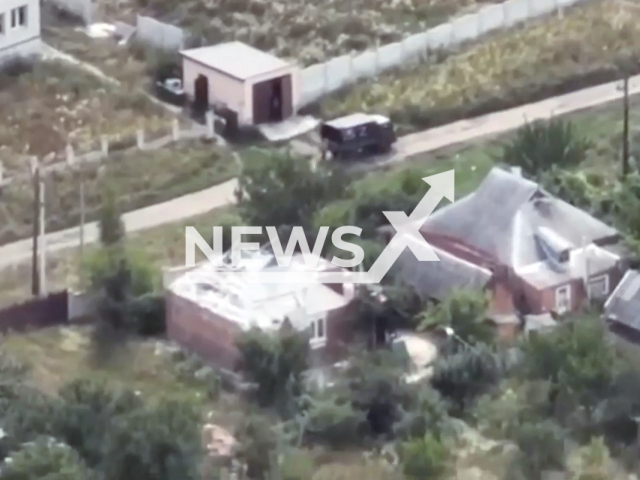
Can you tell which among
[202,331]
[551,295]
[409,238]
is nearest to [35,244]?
[202,331]

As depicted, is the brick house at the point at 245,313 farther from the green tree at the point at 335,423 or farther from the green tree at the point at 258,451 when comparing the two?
the green tree at the point at 258,451

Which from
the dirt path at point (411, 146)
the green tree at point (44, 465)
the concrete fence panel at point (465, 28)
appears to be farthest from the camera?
the concrete fence panel at point (465, 28)

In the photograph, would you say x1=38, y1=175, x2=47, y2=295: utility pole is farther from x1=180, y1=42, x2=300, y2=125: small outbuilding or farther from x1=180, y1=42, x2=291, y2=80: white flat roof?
x1=180, y1=42, x2=291, y2=80: white flat roof

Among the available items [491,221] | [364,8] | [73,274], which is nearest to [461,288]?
[491,221]

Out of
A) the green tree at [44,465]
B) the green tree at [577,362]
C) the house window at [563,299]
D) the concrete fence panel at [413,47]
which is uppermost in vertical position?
the green tree at [44,465]

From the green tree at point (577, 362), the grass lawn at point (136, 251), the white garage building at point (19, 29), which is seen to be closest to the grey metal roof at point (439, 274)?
the green tree at point (577, 362)

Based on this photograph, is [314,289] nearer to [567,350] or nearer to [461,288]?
[461,288]
